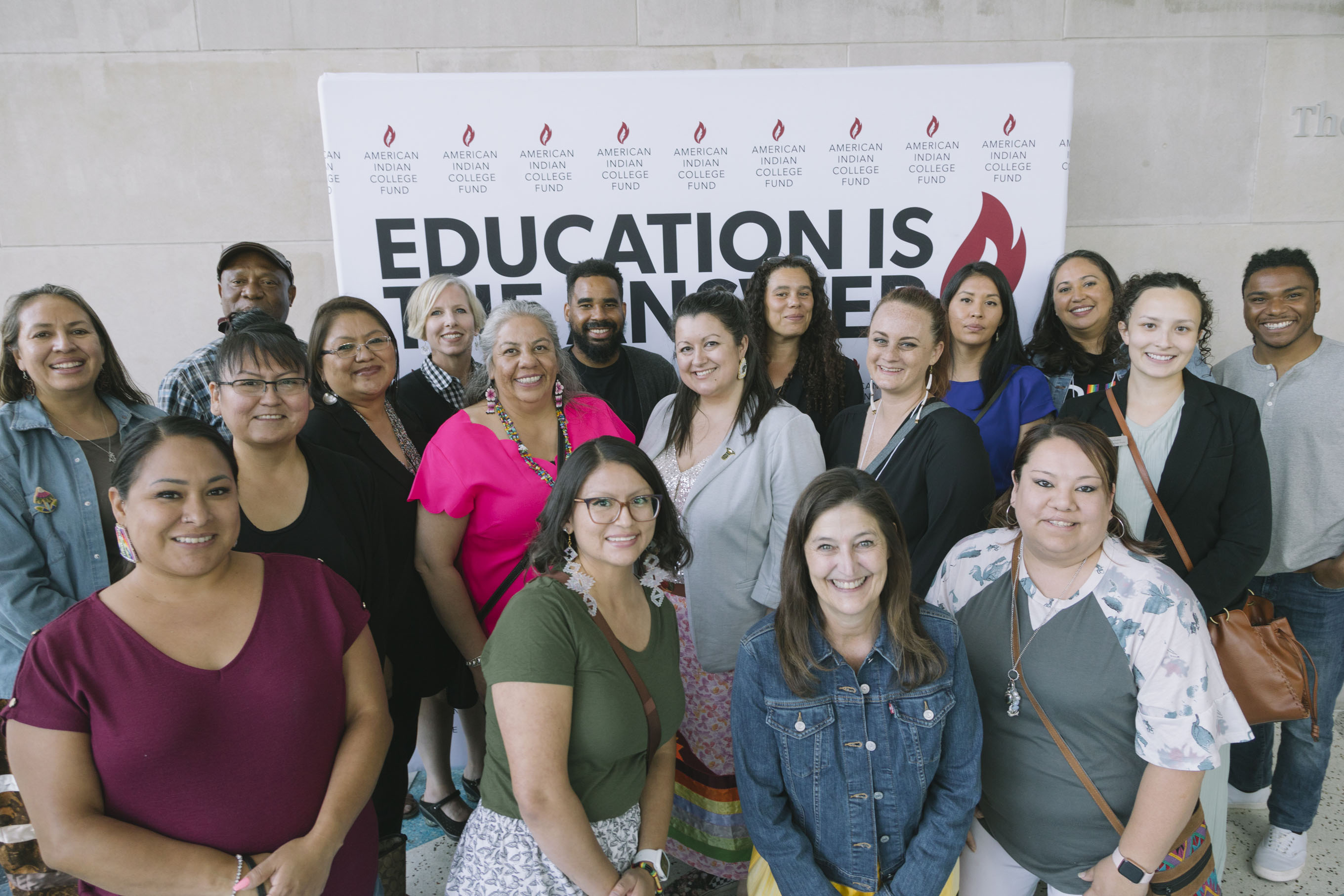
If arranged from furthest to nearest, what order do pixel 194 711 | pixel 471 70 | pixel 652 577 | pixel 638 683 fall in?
pixel 471 70, pixel 652 577, pixel 638 683, pixel 194 711

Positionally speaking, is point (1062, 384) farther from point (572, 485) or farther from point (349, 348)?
point (349, 348)

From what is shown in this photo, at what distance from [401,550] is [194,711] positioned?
3.27ft

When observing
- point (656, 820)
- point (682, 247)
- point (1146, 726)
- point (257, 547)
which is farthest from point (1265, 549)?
point (257, 547)

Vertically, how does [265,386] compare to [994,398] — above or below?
above

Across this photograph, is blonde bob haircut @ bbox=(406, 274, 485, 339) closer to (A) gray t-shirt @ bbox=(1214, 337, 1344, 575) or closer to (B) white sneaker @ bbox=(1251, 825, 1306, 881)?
(A) gray t-shirt @ bbox=(1214, 337, 1344, 575)

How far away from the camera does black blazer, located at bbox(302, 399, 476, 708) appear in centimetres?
231

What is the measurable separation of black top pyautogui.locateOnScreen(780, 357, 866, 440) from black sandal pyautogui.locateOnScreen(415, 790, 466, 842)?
2170 millimetres

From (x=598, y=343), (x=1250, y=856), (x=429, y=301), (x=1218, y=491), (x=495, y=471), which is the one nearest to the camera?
(x=1218, y=491)

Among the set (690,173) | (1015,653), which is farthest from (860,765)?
(690,173)

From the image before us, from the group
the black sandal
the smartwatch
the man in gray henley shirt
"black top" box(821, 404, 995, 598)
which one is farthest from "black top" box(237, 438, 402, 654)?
the man in gray henley shirt

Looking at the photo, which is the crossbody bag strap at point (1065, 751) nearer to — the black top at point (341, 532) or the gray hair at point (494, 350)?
the gray hair at point (494, 350)

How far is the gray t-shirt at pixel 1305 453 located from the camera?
103 inches

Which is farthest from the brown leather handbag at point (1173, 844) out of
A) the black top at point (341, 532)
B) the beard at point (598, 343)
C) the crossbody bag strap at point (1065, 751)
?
the beard at point (598, 343)

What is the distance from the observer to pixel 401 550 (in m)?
2.32
